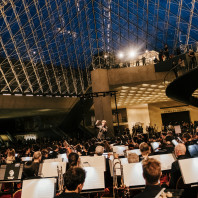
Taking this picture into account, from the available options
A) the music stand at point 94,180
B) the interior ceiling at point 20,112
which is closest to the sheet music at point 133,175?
the music stand at point 94,180

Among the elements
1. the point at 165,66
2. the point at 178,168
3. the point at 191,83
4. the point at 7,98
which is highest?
the point at 165,66

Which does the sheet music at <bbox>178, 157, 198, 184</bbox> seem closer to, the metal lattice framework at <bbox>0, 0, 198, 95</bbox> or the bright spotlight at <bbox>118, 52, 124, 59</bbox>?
the metal lattice framework at <bbox>0, 0, 198, 95</bbox>

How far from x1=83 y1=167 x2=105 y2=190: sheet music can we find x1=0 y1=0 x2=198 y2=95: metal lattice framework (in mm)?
22918

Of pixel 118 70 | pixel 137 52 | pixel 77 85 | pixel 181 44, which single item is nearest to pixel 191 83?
pixel 118 70

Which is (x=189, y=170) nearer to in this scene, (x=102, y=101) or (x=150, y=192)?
(x=150, y=192)

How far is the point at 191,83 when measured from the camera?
1469 cm

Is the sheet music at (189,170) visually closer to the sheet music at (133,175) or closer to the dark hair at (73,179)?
the sheet music at (133,175)

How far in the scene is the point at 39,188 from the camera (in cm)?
421

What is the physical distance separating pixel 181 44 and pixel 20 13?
19.3 m

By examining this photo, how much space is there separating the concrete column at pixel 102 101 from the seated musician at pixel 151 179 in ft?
73.1

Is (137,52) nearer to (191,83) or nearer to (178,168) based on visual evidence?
(191,83)

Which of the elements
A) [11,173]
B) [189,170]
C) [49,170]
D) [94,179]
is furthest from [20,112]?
[189,170]

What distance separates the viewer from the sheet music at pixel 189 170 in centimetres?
425

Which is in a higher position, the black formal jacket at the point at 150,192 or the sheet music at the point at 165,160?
the sheet music at the point at 165,160
